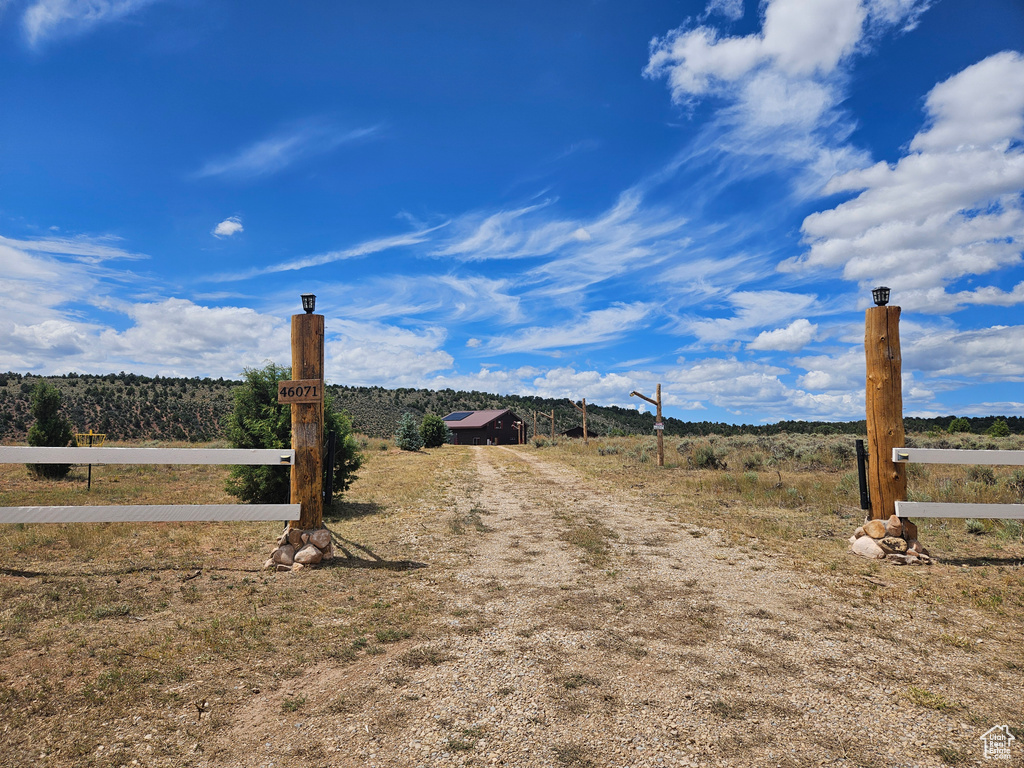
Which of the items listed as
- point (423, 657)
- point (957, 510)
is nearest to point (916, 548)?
point (957, 510)

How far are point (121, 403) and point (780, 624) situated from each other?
6616cm

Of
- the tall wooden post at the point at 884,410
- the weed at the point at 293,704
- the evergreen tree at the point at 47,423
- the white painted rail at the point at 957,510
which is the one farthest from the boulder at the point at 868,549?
the evergreen tree at the point at 47,423

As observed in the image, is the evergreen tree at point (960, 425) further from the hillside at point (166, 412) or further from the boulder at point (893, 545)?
the boulder at point (893, 545)

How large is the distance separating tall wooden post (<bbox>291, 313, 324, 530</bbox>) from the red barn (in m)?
49.0

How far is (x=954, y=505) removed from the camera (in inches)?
298

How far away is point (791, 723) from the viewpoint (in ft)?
10.8

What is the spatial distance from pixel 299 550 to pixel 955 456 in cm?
953

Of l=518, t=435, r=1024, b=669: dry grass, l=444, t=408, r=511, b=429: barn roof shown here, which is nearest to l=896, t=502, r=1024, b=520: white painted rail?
l=518, t=435, r=1024, b=669: dry grass

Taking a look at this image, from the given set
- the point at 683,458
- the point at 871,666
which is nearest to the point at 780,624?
the point at 871,666

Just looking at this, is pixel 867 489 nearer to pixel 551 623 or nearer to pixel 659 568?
pixel 659 568

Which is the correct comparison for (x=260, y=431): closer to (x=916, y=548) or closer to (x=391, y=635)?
(x=391, y=635)

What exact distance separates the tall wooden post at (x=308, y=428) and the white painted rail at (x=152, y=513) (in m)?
0.23

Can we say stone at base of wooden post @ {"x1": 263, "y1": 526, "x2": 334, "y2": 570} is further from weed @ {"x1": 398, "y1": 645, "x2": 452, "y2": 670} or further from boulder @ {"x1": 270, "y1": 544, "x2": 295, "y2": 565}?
weed @ {"x1": 398, "y1": 645, "x2": 452, "y2": 670}

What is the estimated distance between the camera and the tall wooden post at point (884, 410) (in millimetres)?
7750
